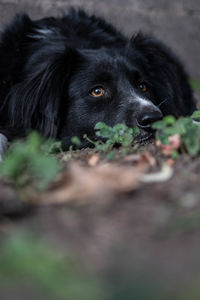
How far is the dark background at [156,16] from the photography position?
14.8 ft

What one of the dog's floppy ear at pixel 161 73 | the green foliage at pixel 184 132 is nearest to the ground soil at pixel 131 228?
the green foliage at pixel 184 132

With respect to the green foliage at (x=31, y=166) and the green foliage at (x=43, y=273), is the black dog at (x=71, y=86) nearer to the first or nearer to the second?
the green foliage at (x=31, y=166)

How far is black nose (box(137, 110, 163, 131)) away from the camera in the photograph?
257 cm

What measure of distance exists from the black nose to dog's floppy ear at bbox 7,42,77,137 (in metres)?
0.61

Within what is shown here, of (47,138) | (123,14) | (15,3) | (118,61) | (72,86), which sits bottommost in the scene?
(47,138)

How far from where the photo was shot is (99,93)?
2.83m

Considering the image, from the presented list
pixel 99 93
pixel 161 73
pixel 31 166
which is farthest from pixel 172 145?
pixel 161 73

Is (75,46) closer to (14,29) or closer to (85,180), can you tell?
(14,29)

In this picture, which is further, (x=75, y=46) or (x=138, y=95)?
(x=75, y=46)

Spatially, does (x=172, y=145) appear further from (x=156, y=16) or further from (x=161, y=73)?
(x=156, y=16)

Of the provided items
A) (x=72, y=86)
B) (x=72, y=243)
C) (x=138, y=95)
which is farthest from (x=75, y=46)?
(x=72, y=243)

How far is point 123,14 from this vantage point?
189 inches

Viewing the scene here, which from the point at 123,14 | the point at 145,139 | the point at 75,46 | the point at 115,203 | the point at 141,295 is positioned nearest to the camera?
the point at 141,295

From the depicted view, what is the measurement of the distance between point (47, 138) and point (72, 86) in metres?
0.42
